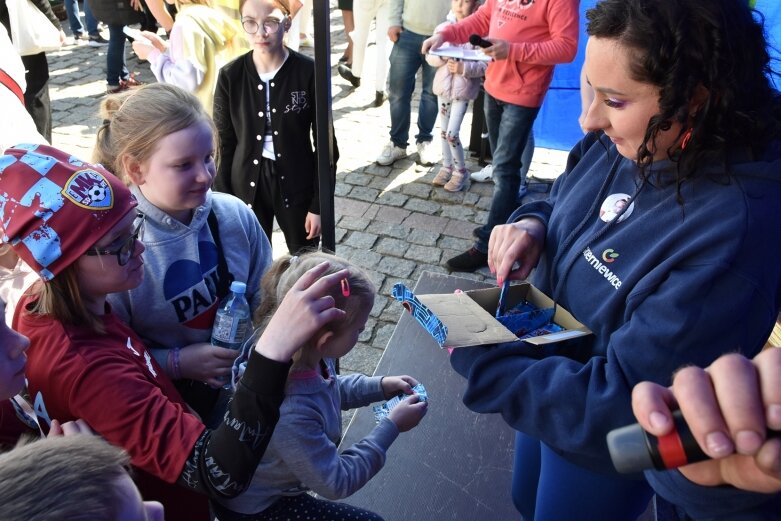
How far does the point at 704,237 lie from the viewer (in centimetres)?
119

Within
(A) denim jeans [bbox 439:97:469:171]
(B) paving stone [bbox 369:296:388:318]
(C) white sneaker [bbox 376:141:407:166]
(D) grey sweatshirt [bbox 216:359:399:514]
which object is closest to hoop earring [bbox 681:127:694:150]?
(D) grey sweatshirt [bbox 216:359:399:514]

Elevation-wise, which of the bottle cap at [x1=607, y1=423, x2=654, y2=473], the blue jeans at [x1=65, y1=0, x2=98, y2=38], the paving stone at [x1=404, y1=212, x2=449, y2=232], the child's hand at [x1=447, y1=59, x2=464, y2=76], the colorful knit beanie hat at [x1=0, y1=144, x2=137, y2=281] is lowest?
the paving stone at [x1=404, y1=212, x2=449, y2=232]

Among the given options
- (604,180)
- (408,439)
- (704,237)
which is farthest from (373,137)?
(704,237)

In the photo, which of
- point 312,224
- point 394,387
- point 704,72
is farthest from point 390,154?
point 704,72

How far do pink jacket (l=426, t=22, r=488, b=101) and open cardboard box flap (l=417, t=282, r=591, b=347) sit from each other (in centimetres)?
366

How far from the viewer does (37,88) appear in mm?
4156

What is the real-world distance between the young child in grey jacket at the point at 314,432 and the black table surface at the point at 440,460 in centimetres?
41

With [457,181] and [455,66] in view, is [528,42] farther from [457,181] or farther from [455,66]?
[457,181]

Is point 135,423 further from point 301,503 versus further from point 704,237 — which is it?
point 704,237

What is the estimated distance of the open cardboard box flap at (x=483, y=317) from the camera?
1403mm

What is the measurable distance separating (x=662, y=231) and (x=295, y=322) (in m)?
0.86

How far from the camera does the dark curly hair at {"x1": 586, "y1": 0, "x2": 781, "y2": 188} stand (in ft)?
4.01

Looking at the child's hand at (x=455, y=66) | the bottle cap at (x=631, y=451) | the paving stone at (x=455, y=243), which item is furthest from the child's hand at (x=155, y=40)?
the bottle cap at (x=631, y=451)

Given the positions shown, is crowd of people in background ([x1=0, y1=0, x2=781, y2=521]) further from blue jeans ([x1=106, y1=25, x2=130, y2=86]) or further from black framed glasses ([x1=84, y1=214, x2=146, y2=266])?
blue jeans ([x1=106, y1=25, x2=130, y2=86])
